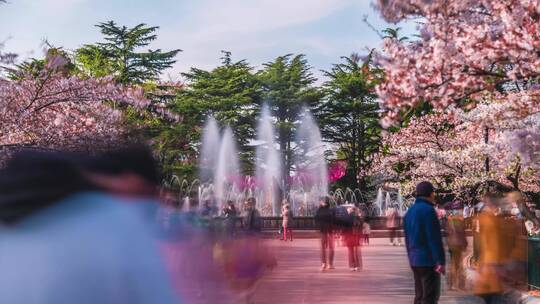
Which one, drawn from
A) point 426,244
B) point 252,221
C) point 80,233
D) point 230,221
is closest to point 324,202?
point 230,221

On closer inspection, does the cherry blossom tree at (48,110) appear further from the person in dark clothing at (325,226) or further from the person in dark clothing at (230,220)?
the person in dark clothing at (325,226)

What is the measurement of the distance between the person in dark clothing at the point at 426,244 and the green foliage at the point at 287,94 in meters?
58.9

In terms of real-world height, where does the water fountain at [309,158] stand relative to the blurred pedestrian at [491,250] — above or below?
above

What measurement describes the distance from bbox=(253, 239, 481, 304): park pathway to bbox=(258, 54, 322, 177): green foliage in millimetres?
45297

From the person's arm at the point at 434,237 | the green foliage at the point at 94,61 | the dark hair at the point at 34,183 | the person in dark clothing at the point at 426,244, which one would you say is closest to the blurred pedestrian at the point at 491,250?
the person in dark clothing at the point at 426,244

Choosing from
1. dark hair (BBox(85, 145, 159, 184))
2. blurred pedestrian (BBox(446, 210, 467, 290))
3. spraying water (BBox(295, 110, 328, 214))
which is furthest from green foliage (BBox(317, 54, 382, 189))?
dark hair (BBox(85, 145, 159, 184))

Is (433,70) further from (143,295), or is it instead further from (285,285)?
(143,295)

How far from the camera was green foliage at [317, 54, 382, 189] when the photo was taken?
68.5 m

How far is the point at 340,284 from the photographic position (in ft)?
53.4

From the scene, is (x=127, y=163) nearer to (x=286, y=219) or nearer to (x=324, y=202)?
(x=324, y=202)

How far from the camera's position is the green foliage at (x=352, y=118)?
68.5 meters

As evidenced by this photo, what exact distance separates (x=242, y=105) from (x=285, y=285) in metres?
53.1

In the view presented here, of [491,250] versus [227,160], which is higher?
[227,160]

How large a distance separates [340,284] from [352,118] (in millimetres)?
53997
